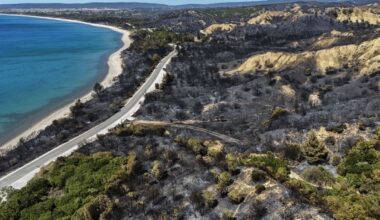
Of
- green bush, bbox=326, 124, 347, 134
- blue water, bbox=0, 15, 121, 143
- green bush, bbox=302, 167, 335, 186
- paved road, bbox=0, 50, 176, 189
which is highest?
green bush, bbox=326, 124, 347, 134

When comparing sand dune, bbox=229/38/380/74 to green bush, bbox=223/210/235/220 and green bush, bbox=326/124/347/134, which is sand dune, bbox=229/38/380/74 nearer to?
green bush, bbox=326/124/347/134

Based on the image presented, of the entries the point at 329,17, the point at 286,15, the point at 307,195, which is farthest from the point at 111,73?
the point at 286,15

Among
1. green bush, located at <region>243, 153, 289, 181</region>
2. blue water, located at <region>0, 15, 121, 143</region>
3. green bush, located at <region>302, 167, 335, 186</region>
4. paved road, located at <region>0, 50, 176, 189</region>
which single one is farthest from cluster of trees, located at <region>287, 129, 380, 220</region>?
blue water, located at <region>0, 15, 121, 143</region>

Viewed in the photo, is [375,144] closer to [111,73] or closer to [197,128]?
[197,128]

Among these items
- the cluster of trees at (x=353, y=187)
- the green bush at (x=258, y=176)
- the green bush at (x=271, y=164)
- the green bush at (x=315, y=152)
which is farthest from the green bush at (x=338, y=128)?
the green bush at (x=258, y=176)

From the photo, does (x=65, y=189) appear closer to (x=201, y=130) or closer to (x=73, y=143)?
(x=73, y=143)
